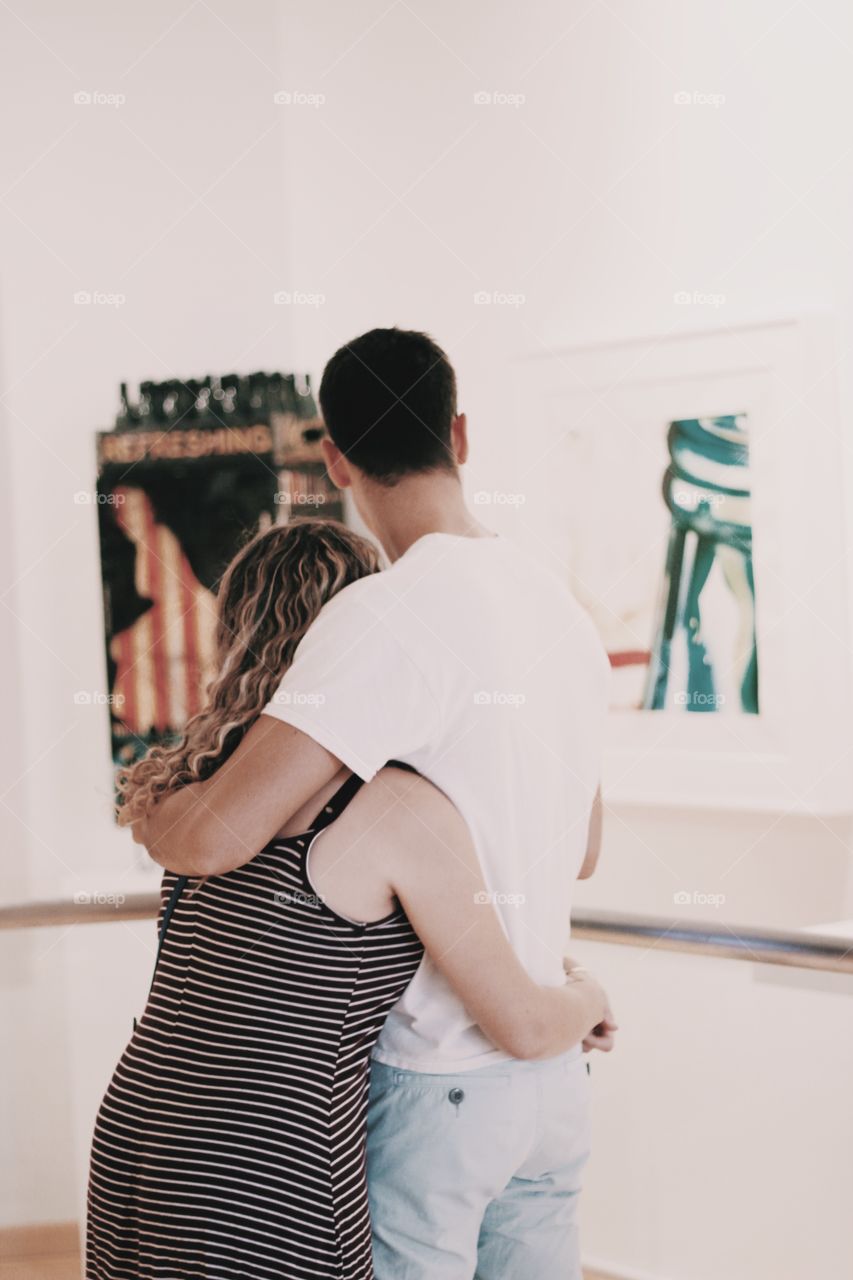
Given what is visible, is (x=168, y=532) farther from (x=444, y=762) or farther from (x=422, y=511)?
(x=444, y=762)

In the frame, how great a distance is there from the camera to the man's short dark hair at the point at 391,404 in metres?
1.17

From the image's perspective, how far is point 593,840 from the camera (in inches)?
53.9

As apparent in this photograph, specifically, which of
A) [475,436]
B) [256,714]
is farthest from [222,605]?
[475,436]

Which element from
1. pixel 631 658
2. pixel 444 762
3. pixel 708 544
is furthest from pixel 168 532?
pixel 444 762

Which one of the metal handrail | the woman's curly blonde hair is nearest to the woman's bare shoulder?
the woman's curly blonde hair

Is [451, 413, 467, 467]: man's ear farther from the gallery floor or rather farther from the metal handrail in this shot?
the gallery floor

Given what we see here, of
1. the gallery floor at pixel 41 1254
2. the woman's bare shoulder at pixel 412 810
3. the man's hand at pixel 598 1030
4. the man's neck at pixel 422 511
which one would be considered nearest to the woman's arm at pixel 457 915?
the woman's bare shoulder at pixel 412 810

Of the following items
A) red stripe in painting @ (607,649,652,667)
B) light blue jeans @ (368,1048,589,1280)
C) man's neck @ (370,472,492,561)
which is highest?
man's neck @ (370,472,492,561)

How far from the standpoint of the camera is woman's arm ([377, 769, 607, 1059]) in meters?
1.02

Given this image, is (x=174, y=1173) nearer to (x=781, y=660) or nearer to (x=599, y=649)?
(x=599, y=649)

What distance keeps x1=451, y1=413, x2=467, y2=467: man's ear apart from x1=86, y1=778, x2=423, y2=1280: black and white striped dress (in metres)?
0.37

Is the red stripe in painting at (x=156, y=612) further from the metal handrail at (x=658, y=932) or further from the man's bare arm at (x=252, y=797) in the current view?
the man's bare arm at (x=252, y=797)

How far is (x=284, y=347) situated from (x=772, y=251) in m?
0.97

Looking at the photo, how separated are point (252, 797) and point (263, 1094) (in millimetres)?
240
